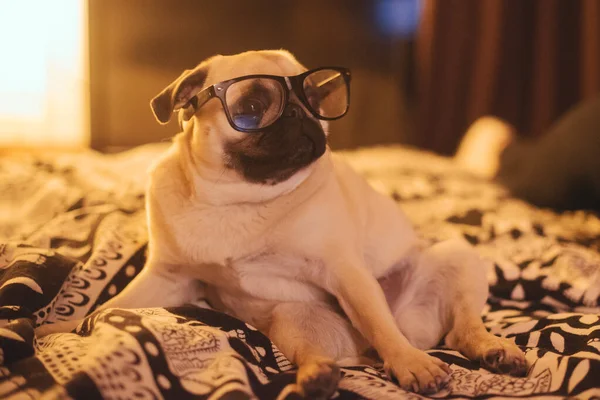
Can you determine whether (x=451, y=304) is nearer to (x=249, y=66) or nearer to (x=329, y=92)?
(x=329, y=92)

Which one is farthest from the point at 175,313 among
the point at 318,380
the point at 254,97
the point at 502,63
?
the point at 502,63

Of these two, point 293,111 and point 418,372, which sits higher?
point 293,111

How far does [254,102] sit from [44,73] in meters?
2.83

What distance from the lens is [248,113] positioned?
1.14 m

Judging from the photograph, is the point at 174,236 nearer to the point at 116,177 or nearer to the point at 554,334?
the point at 554,334

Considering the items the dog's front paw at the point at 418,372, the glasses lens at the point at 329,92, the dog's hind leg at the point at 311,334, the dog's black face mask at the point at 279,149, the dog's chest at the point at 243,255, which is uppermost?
the glasses lens at the point at 329,92

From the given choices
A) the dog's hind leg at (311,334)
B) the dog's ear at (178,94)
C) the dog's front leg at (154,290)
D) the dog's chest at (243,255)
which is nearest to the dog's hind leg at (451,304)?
the dog's hind leg at (311,334)

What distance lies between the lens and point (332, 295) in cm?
121

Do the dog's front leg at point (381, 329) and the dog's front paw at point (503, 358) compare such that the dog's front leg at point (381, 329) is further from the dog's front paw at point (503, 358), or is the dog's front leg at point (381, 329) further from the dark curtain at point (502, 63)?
the dark curtain at point (502, 63)

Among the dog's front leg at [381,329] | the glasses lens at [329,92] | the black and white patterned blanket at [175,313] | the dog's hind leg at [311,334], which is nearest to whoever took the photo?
the black and white patterned blanket at [175,313]

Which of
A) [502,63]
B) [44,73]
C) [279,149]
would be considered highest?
[502,63]

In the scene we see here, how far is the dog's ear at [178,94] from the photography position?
1157 mm

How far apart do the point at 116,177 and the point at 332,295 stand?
123 cm

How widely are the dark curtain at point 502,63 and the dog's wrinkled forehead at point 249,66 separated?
2.72 m
